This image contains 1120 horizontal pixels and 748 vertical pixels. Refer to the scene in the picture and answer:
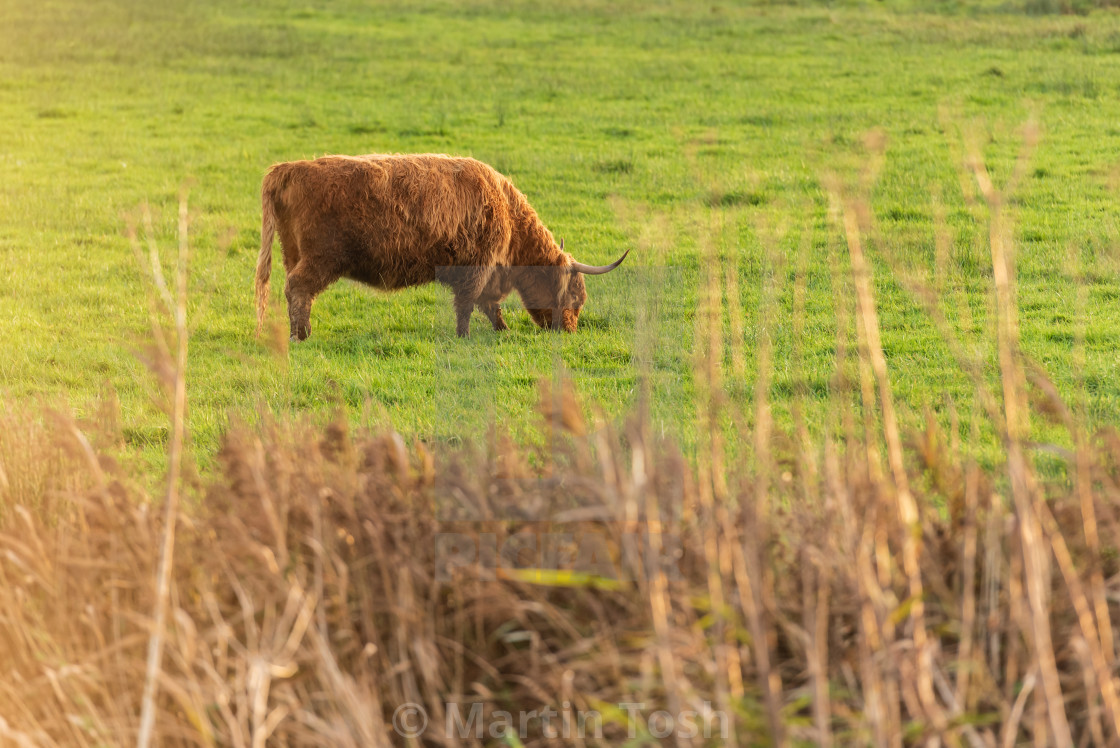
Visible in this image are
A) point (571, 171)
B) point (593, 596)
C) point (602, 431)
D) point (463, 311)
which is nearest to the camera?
point (602, 431)

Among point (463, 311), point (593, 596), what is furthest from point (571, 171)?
point (593, 596)

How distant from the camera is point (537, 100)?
62.1 feet

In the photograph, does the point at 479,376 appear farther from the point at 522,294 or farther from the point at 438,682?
the point at 438,682

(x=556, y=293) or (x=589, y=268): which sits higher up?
(x=589, y=268)

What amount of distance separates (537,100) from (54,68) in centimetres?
977

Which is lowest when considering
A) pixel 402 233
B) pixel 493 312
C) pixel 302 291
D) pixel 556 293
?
pixel 493 312

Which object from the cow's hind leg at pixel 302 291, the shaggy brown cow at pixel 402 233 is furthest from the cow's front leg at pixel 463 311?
the cow's hind leg at pixel 302 291

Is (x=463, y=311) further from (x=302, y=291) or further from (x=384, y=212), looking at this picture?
(x=302, y=291)

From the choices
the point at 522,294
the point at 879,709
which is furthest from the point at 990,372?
the point at 879,709

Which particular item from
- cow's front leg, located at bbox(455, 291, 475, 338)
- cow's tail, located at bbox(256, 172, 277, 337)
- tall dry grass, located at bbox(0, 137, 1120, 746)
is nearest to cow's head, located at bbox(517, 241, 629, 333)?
cow's front leg, located at bbox(455, 291, 475, 338)

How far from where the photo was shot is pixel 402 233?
9086 millimetres

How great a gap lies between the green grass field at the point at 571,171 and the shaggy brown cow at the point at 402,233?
383 mm

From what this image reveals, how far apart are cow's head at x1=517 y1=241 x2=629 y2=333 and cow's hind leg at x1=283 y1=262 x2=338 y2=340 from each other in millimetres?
1759

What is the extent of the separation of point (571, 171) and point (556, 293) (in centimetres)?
504
